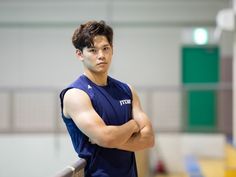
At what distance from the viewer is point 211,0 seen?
13492mm

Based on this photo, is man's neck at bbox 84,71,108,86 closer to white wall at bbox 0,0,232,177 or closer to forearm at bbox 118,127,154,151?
forearm at bbox 118,127,154,151

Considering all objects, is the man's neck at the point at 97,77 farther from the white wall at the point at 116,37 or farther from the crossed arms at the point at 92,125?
the white wall at the point at 116,37

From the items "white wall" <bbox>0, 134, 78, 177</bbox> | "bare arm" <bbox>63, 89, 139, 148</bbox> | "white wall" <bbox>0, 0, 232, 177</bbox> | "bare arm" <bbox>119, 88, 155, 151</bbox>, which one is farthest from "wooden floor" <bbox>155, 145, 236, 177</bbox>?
"bare arm" <bbox>63, 89, 139, 148</bbox>

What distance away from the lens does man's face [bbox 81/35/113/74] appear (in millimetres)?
2756

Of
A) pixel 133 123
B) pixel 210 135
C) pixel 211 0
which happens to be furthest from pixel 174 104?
pixel 133 123

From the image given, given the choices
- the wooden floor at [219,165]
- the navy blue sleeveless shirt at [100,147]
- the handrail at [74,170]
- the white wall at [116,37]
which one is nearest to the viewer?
the handrail at [74,170]

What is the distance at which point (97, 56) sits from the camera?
9.02 ft

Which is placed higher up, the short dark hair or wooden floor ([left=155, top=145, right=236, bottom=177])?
the short dark hair

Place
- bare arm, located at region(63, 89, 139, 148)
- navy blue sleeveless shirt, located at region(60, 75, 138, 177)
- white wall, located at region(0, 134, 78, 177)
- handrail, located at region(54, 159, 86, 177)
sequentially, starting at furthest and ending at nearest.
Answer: white wall, located at region(0, 134, 78, 177)
navy blue sleeveless shirt, located at region(60, 75, 138, 177)
bare arm, located at region(63, 89, 139, 148)
handrail, located at region(54, 159, 86, 177)

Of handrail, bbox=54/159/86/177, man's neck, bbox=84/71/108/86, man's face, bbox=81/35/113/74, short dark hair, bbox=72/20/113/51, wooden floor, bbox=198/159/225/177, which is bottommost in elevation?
wooden floor, bbox=198/159/225/177

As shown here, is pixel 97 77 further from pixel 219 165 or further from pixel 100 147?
pixel 219 165

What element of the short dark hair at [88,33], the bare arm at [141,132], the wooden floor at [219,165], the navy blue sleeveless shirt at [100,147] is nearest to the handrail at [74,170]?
the navy blue sleeveless shirt at [100,147]

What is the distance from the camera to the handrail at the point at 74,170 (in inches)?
93.3

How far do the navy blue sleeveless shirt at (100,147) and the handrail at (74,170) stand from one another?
81mm
